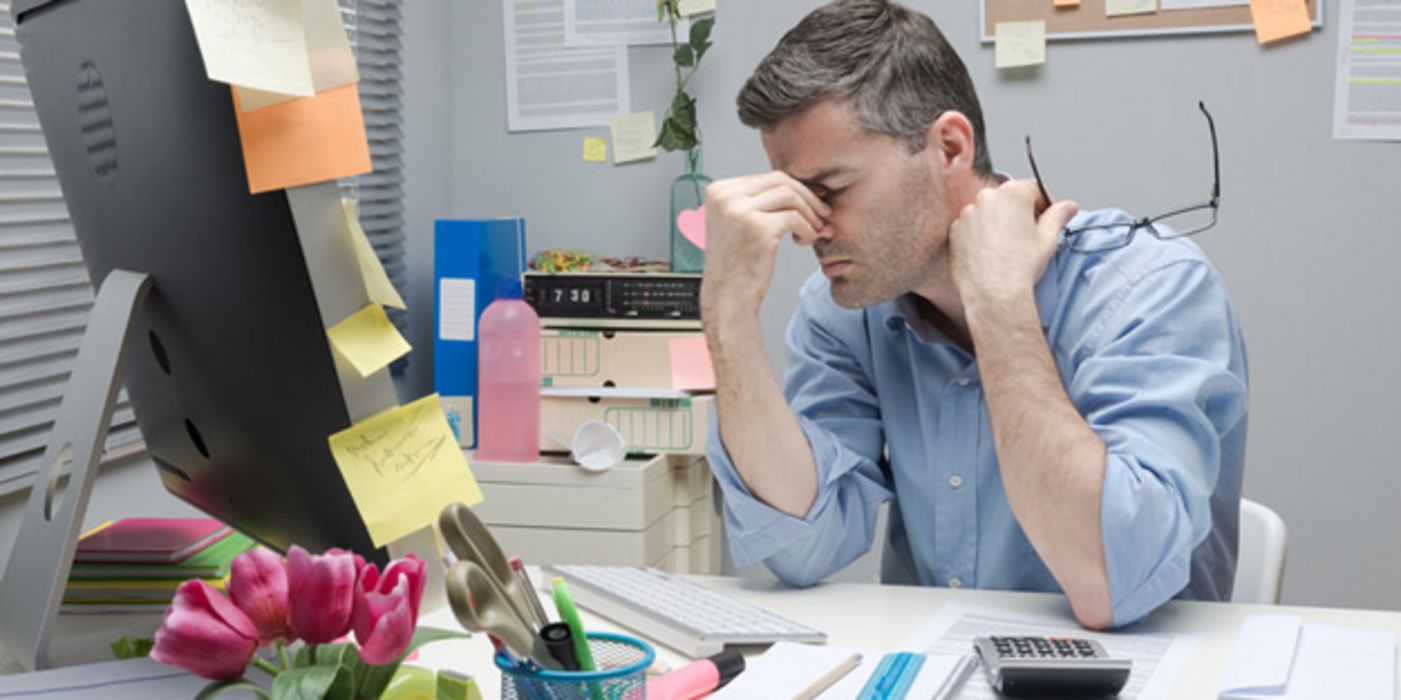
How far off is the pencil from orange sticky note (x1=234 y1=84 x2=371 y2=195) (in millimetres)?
498

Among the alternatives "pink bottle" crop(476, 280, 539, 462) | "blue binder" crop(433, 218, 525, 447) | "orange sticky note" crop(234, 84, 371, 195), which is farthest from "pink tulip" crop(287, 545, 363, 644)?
"blue binder" crop(433, 218, 525, 447)

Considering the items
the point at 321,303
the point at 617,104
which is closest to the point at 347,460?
the point at 321,303

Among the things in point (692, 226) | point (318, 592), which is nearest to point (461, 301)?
point (692, 226)

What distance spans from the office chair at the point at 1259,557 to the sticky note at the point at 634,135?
185 centimetres

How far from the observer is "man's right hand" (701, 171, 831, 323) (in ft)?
4.93

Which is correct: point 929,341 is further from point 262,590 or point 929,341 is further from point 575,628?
point 262,590

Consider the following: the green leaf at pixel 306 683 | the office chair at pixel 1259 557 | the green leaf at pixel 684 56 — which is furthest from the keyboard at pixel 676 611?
the green leaf at pixel 684 56

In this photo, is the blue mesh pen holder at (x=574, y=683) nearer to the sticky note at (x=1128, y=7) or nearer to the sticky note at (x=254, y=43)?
the sticky note at (x=254, y=43)

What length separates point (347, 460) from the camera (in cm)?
96

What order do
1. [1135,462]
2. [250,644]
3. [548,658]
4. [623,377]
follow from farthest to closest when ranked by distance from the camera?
1. [623,377]
2. [1135,462]
3. [548,658]
4. [250,644]

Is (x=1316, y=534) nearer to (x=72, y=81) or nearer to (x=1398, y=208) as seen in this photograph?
(x=1398, y=208)

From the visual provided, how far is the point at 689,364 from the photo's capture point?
2.70 m

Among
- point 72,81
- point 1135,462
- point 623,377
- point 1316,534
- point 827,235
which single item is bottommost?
point 1316,534

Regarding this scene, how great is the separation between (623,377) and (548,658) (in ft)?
6.33
